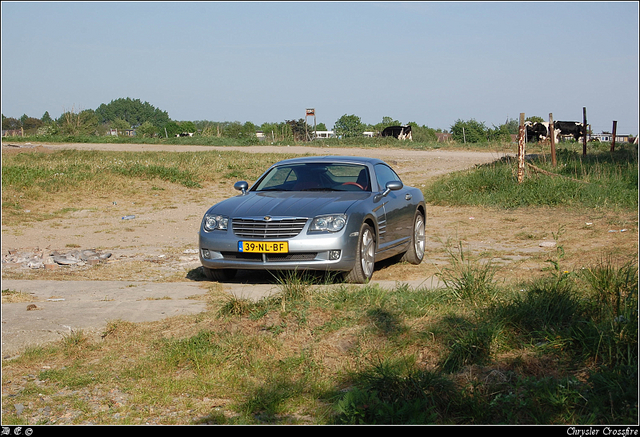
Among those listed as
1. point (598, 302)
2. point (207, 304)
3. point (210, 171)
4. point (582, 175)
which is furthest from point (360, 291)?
point (210, 171)

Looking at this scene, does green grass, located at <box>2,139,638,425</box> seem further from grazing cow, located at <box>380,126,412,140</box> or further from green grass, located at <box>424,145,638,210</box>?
grazing cow, located at <box>380,126,412,140</box>

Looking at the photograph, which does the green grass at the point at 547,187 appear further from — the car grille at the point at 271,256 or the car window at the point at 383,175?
the car grille at the point at 271,256

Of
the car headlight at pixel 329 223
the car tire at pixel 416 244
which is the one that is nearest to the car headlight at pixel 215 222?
the car headlight at pixel 329 223

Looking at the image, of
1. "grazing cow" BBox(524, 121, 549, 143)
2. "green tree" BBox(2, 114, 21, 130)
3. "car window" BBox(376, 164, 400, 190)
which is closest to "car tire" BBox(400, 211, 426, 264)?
"car window" BBox(376, 164, 400, 190)

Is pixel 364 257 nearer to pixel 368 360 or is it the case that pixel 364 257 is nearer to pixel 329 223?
pixel 329 223

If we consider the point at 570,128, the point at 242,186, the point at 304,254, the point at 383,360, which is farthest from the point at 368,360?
the point at 570,128

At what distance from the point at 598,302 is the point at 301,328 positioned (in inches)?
90.2

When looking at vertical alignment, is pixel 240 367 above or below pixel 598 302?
below

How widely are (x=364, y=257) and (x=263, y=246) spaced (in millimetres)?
1268

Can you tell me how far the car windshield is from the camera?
9117mm

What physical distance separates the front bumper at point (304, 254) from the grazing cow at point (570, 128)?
1783 inches

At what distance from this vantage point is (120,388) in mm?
4645

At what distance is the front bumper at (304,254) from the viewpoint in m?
7.68
